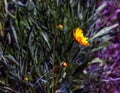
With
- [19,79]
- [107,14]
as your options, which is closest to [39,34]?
[19,79]

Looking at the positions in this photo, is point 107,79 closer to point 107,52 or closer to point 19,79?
point 107,52

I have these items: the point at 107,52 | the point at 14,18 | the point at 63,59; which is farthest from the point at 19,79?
the point at 107,52

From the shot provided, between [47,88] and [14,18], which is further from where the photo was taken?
[14,18]

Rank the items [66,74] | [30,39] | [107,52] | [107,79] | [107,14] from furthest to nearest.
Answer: [107,14] < [107,52] < [107,79] < [30,39] < [66,74]

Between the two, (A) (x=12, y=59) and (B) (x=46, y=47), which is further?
(B) (x=46, y=47)

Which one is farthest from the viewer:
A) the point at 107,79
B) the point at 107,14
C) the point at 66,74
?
the point at 107,14

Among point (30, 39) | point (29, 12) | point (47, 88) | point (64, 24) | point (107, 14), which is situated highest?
point (107, 14)

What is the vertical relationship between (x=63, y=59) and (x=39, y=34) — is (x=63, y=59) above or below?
below
